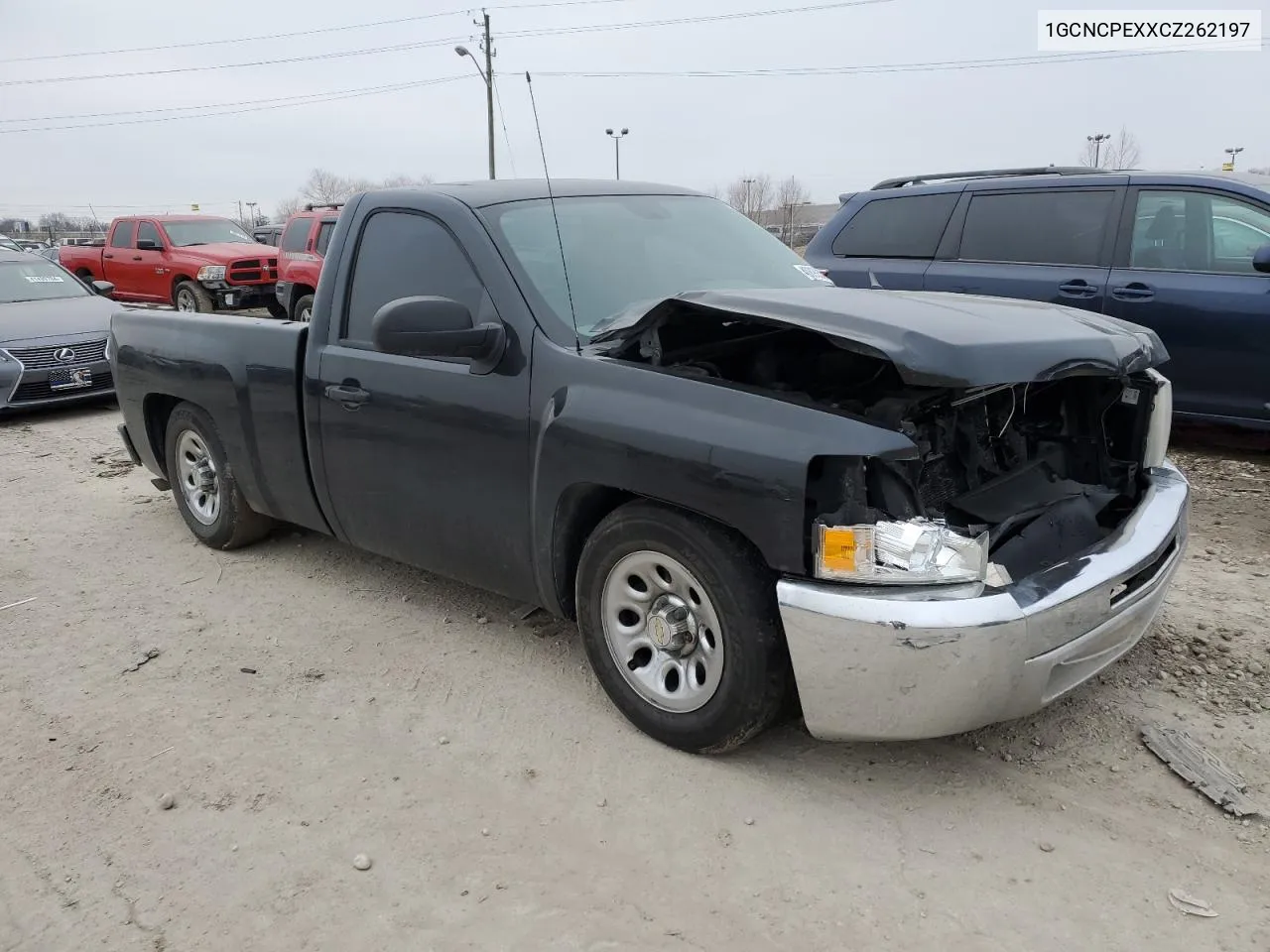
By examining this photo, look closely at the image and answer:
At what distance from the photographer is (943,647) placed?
8.24 ft

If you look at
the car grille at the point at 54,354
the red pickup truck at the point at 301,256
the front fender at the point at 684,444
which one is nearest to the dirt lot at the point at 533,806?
the front fender at the point at 684,444

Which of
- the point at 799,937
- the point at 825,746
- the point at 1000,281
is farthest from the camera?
the point at 1000,281

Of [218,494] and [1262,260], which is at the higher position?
[1262,260]

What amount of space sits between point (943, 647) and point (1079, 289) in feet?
15.3

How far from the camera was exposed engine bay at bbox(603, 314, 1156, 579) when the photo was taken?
2.75 m

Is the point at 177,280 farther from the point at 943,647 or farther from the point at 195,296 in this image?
the point at 943,647

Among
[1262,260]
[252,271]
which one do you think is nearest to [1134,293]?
[1262,260]

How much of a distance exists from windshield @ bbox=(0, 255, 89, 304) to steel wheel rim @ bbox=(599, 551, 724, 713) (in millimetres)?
9360

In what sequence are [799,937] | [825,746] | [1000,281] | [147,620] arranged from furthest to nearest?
[1000,281] → [147,620] → [825,746] → [799,937]

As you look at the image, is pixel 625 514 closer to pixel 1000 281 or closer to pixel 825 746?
pixel 825 746

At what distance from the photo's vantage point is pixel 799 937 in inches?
92.8

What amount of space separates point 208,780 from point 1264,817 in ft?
10.2

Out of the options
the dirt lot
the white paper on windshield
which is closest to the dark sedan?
the dirt lot

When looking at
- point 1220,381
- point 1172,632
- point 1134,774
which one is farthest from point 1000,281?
point 1134,774
